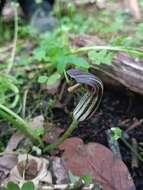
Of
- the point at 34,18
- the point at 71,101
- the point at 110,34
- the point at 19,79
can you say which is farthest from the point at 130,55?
the point at 34,18

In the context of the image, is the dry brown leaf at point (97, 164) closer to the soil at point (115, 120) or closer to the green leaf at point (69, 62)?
the soil at point (115, 120)

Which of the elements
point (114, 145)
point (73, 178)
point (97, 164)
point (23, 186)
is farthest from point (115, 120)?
point (23, 186)

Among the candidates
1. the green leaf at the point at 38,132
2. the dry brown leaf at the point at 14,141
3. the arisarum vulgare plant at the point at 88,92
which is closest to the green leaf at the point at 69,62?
the arisarum vulgare plant at the point at 88,92

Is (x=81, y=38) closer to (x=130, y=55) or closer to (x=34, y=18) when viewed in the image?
(x=130, y=55)

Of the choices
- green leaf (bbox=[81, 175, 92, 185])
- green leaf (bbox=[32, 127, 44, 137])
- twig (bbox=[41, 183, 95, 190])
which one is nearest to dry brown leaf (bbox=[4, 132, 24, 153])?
green leaf (bbox=[32, 127, 44, 137])

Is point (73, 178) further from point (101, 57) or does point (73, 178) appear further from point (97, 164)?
point (101, 57)

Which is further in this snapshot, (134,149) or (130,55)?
(130,55)

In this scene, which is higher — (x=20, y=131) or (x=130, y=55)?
(x=130, y=55)
